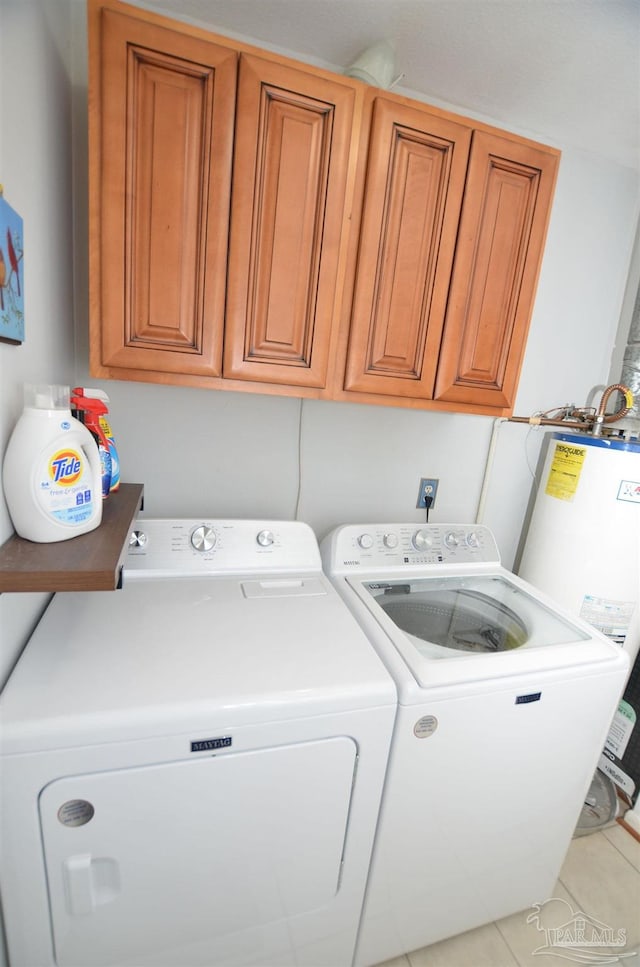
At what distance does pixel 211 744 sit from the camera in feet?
2.88

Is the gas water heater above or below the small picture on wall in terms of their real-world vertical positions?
below

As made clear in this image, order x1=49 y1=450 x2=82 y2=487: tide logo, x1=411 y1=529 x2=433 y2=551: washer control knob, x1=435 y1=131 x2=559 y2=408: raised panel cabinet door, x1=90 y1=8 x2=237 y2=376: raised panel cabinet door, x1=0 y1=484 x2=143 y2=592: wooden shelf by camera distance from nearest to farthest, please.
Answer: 1. x1=0 y1=484 x2=143 y2=592: wooden shelf
2. x1=49 y1=450 x2=82 y2=487: tide logo
3. x1=90 y1=8 x2=237 y2=376: raised panel cabinet door
4. x1=435 y1=131 x2=559 y2=408: raised panel cabinet door
5. x1=411 y1=529 x2=433 y2=551: washer control knob

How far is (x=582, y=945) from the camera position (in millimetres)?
1395

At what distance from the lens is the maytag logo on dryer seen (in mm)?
869

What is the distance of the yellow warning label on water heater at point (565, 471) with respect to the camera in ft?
5.52

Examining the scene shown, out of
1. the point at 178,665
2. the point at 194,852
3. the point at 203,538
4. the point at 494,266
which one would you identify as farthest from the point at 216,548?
the point at 494,266

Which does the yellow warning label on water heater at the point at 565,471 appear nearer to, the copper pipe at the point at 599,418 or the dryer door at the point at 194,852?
the copper pipe at the point at 599,418

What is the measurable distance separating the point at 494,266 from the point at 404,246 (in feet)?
1.02

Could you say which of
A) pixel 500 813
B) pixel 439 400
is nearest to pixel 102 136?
pixel 439 400

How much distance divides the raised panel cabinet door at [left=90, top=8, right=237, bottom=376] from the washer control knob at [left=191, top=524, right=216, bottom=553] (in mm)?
495

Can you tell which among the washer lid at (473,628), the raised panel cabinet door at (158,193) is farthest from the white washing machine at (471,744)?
the raised panel cabinet door at (158,193)

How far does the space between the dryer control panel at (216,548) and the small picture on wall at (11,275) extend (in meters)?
0.62

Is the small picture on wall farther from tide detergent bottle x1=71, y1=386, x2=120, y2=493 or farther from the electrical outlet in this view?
the electrical outlet

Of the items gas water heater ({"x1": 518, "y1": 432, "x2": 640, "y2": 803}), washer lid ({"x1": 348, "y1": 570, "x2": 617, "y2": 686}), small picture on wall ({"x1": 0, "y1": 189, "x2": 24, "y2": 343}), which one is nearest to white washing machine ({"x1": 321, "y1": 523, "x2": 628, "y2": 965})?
washer lid ({"x1": 348, "y1": 570, "x2": 617, "y2": 686})
